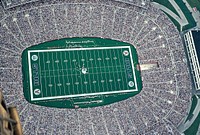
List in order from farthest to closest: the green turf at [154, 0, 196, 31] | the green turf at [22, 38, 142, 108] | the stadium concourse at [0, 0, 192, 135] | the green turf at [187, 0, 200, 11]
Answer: the green turf at [187, 0, 200, 11], the green turf at [154, 0, 196, 31], the green turf at [22, 38, 142, 108], the stadium concourse at [0, 0, 192, 135]

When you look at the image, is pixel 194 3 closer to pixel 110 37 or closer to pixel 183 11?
pixel 183 11

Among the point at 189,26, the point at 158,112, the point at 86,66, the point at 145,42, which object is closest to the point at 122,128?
the point at 158,112

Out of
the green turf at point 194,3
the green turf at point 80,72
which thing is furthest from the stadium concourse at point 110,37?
the green turf at point 194,3

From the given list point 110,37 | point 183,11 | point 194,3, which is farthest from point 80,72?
point 194,3

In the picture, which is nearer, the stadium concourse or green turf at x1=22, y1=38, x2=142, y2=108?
the stadium concourse

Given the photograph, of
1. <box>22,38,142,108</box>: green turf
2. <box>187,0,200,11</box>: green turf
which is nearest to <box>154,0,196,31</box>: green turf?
<box>187,0,200,11</box>: green turf

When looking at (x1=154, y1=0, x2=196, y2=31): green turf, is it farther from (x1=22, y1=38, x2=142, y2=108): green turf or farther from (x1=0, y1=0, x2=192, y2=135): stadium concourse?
(x1=22, y1=38, x2=142, y2=108): green turf

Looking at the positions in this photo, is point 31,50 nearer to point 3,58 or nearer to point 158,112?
point 3,58
